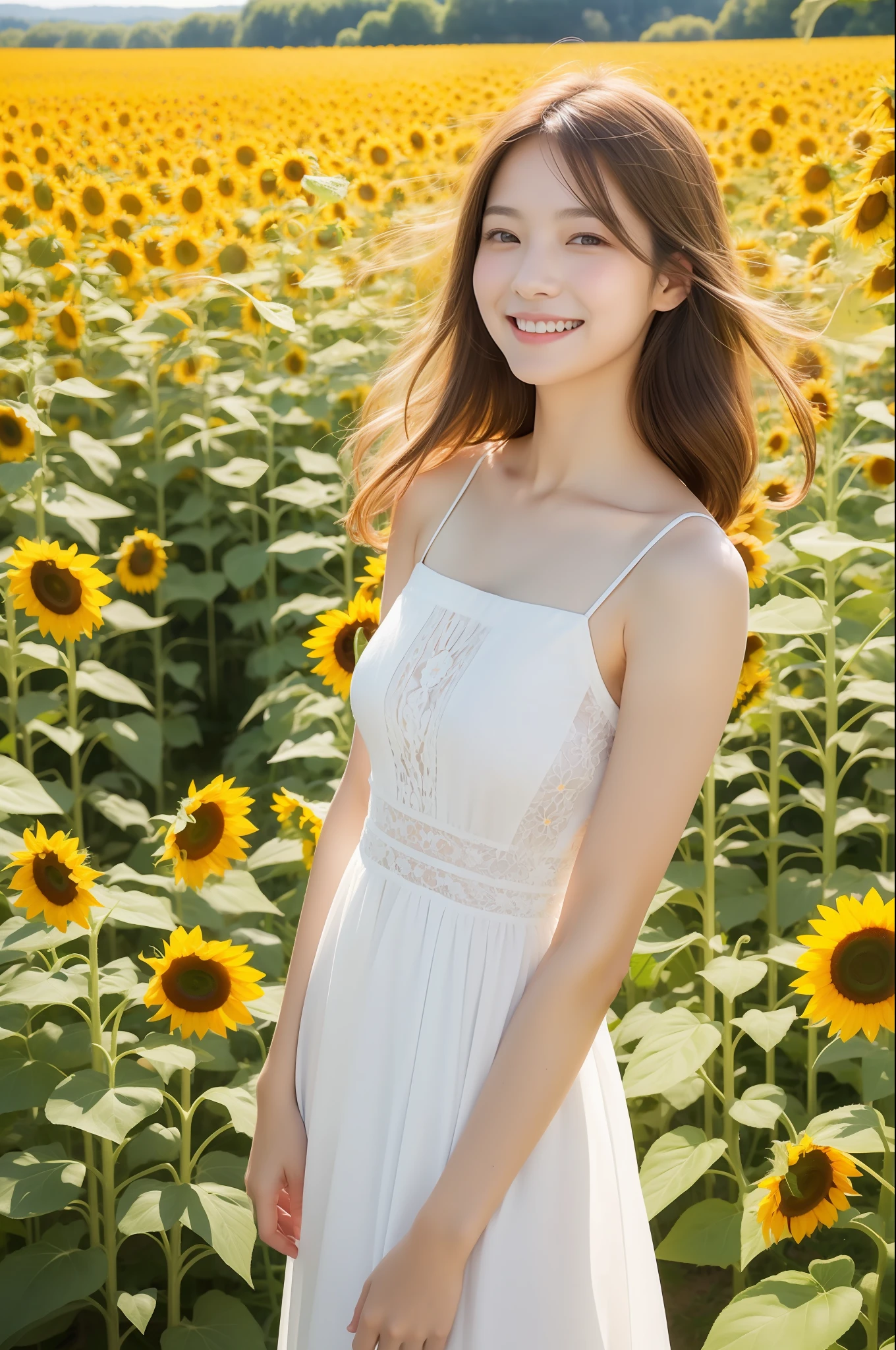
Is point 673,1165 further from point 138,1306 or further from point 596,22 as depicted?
point 596,22

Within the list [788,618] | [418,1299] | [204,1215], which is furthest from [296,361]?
[418,1299]

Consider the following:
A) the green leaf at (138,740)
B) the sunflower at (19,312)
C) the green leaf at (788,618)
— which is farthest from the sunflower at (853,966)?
the sunflower at (19,312)

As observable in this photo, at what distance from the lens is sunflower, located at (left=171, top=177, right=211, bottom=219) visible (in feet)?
8.96

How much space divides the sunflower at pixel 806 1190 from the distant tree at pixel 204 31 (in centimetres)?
235

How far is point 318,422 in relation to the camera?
281 cm

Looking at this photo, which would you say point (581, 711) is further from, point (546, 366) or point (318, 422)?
point (318, 422)

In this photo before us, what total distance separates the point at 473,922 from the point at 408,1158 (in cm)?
20

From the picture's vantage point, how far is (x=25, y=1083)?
4.32ft

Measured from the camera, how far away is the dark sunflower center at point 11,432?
1.80m

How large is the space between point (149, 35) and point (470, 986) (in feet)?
→ 7.30

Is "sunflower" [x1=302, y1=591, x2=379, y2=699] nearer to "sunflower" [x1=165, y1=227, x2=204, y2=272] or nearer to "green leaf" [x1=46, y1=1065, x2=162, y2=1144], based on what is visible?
"green leaf" [x1=46, y1=1065, x2=162, y2=1144]

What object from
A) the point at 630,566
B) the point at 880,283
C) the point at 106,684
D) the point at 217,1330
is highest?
the point at 880,283

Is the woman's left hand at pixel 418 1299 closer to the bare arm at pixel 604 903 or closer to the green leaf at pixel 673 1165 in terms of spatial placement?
the bare arm at pixel 604 903

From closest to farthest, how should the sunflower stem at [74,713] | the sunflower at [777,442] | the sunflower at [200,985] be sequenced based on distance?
1. the sunflower at [200,985]
2. the sunflower stem at [74,713]
3. the sunflower at [777,442]
